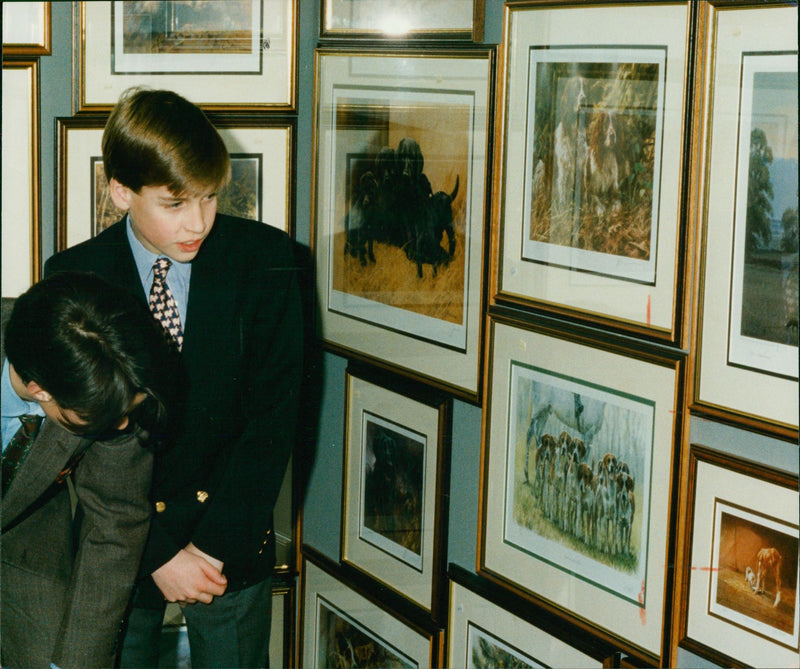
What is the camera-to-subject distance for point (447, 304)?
1.44 m

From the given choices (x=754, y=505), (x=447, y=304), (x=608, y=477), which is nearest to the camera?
(x=754, y=505)

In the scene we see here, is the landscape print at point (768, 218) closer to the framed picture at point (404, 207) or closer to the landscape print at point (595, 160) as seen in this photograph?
the landscape print at point (595, 160)

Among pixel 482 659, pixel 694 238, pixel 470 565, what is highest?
pixel 694 238

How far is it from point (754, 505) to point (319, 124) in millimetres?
795

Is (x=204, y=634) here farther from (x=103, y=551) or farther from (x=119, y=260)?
(x=119, y=260)

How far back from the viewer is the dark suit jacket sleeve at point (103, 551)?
142 centimetres

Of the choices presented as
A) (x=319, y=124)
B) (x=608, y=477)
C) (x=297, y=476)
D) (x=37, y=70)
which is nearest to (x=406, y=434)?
(x=297, y=476)

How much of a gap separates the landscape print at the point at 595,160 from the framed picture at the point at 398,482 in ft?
1.04

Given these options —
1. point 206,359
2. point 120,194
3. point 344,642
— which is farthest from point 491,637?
point 120,194

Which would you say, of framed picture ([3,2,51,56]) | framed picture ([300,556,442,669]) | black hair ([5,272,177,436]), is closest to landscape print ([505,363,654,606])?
framed picture ([300,556,442,669])

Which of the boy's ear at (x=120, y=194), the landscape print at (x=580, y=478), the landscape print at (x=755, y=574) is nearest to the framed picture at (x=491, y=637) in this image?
the landscape print at (x=580, y=478)

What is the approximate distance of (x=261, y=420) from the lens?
1.45 m

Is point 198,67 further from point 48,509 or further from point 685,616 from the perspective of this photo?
point 685,616

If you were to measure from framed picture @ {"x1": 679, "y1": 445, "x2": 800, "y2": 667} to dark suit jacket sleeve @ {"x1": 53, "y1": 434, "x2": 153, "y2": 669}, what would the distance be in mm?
756
